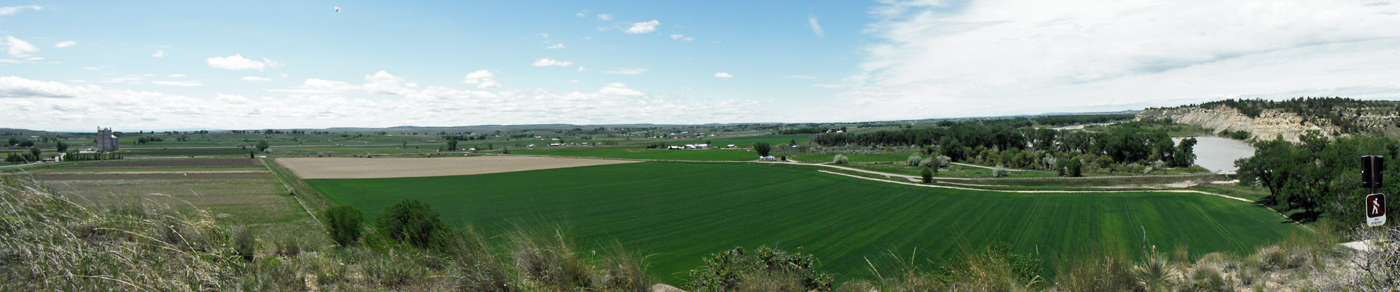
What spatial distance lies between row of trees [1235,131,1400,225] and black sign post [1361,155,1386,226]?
2346 centimetres

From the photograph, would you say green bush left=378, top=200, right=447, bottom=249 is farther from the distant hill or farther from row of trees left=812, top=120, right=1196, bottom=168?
the distant hill

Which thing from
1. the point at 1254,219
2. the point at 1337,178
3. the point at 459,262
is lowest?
the point at 1254,219

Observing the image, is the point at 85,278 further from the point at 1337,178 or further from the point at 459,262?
the point at 1337,178

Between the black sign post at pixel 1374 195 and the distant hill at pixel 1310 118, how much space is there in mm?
94105

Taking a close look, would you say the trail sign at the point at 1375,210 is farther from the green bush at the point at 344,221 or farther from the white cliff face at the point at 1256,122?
the white cliff face at the point at 1256,122

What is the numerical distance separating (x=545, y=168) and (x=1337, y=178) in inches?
2747

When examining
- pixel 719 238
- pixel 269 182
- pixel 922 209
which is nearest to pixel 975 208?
pixel 922 209

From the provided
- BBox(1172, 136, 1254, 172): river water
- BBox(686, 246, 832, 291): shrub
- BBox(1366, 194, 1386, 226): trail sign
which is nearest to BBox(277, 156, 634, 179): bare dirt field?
BBox(686, 246, 832, 291): shrub

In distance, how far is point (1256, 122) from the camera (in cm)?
11156

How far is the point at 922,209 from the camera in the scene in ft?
124

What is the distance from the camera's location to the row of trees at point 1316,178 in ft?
90.8

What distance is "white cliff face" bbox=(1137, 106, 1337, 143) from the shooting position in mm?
90750

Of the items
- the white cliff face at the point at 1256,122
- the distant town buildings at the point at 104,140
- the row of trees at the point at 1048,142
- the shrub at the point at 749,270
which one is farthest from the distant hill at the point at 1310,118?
the distant town buildings at the point at 104,140

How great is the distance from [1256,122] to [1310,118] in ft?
58.6
